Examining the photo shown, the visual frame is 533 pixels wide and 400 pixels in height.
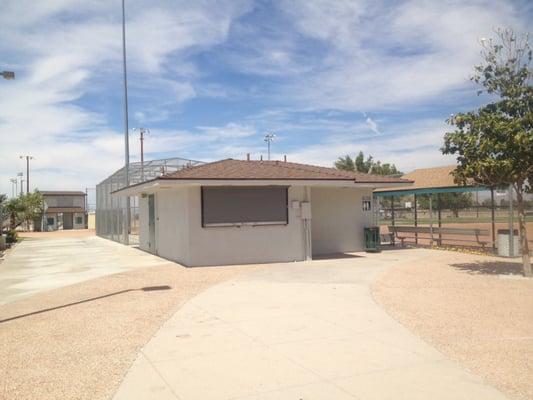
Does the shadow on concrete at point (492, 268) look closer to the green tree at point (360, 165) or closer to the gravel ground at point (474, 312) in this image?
the gravel ground at point (474, 312)

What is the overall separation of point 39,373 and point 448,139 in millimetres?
10131

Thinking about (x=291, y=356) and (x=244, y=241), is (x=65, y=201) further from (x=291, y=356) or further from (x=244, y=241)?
(x=291, y=356)

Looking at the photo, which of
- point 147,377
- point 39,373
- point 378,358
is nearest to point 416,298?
point 378,358

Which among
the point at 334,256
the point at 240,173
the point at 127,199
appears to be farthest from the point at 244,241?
the point at 127,199

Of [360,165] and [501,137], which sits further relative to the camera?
[360,165]

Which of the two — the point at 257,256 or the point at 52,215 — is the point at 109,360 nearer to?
the point at 257,256

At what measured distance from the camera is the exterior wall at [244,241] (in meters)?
15.1

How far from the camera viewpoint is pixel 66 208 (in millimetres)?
59844

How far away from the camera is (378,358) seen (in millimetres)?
5867

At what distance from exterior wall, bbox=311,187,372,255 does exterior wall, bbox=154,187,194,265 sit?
5.04 metres

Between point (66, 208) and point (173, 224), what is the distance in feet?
156

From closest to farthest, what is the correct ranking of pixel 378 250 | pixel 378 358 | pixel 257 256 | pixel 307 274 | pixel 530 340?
pixel 378 358
pixel 530 340
pixel 307 274
pixel 257 256
pixel 378 250

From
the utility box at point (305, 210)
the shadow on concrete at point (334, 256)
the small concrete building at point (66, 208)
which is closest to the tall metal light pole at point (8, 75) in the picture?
the utility box at point (305, 210)

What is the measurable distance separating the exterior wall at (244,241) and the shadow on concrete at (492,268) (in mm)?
4798
